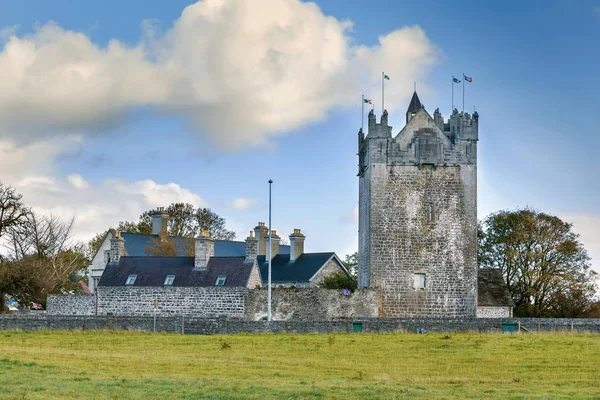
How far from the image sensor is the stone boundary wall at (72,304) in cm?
5481

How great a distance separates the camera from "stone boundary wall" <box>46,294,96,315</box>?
54.8 meters

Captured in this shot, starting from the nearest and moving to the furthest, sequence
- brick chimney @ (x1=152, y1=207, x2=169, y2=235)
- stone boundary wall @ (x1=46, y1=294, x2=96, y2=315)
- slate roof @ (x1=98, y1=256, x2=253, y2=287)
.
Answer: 1. slate roof @ (x1=98, y1=256, x2=253, y2=287)
2. stone boundary wall @ (x1=46, y1=294, x2=96, y2=315)
3. brick chimney @ (x1=152, y1=207, x2=169, y2=235)

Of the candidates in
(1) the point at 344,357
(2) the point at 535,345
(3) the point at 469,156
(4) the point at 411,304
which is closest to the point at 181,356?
(1) the point at 344,357

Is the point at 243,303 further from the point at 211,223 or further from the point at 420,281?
the point at 211,223

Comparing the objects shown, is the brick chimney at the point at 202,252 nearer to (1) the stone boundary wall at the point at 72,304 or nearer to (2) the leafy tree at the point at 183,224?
(1) the stone boundary wall at the point at 72,304

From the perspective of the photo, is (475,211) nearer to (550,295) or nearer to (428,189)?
(428,189)

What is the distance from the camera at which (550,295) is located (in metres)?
65.1

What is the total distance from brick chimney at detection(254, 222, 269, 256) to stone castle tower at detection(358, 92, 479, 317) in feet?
67.6

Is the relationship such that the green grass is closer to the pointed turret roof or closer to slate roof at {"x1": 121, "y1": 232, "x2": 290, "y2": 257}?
the pointed turret roof

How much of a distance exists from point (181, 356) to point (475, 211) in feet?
88.1

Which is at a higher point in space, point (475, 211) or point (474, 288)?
point (475, 211)

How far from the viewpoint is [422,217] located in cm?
5153

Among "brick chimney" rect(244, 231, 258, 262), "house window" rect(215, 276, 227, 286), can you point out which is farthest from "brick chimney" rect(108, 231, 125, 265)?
"brick chimney" rect(244, 231, 258, 262)

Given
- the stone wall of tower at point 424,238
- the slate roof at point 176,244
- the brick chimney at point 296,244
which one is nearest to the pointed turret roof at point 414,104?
the stone wall of tower at point 424,238
